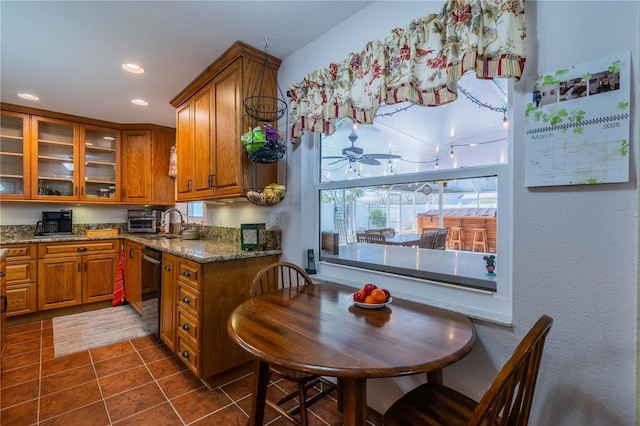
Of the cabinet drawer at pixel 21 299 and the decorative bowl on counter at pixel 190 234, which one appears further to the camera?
the decorative bowl on counter at pixel 190 234

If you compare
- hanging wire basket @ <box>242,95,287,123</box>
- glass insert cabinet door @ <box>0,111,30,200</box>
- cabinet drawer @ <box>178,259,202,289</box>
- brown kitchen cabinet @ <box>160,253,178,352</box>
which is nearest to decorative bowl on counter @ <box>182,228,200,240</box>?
brown kitchen cabinet @ <box>160,253,178,352</box>

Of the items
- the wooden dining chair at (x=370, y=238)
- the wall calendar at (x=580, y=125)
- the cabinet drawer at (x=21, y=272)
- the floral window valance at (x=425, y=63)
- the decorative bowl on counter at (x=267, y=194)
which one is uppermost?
the floral window valance at (x=425, y=63)

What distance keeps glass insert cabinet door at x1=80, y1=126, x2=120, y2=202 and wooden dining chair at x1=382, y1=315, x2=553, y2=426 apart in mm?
4403

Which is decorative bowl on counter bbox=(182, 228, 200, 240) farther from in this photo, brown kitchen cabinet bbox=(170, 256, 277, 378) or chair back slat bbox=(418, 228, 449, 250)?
chair back slat bbox=(418, 228, 449, 250)

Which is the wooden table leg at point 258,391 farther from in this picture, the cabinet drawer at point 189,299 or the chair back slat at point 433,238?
the chair back slat at point 433,238

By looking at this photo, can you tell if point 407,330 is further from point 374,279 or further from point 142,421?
point 142,421

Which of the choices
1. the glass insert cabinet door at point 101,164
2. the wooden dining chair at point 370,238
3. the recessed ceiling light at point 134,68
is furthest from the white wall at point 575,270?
the glass insert cabinet door at point 101,164

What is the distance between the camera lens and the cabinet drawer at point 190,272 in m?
1.95

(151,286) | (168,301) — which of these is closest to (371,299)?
(168,301)

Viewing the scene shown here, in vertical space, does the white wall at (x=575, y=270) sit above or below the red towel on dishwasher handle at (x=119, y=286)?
above

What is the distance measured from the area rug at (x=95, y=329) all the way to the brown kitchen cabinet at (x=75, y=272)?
0.21m

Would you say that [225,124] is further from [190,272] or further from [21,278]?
[21,278]

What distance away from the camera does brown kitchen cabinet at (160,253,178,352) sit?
2275 mm

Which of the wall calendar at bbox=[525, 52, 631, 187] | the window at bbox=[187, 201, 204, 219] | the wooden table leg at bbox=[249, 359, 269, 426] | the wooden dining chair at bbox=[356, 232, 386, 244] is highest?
the wall calendar at bbox=[525, 52, 631, 187]
